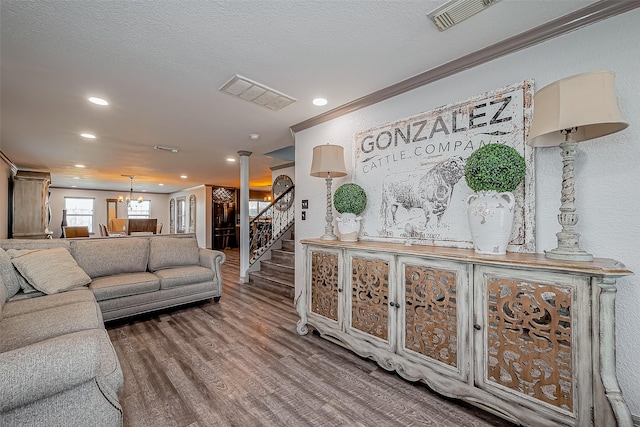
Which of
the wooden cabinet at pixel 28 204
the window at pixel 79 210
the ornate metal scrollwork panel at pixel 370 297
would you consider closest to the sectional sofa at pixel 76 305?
the ornate metal scrollwork panel at pixel 370 297

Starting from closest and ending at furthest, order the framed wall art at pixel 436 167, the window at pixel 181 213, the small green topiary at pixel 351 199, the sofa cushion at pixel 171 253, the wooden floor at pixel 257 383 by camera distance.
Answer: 1. the wooden floor at pixel 257 383
2. the framed wall art at pixel 436 167
3. the small green topiary at pixel 351 199
4. the sofa cushion at pixel 171 253
5. the window at pixel 181 213

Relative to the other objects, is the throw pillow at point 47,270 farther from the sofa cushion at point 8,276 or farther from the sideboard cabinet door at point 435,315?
the sideboard cabinet door at point 435,315

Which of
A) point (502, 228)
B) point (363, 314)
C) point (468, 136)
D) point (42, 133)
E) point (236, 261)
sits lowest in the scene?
point (236, 261)

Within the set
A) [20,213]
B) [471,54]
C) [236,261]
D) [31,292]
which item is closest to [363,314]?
[471,54]

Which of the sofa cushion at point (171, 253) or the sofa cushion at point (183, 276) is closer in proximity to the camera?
the sofa cushion at point (183, 276)

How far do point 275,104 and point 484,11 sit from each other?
2.00 metres

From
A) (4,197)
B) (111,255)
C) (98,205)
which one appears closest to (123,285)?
(111,255)

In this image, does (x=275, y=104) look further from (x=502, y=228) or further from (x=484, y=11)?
(x=502, y=228)

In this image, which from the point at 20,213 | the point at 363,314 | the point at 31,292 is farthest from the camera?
the point at 20,213

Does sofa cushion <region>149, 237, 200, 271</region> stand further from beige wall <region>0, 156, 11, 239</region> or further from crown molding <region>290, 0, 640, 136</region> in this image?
beige wall <region>0, 156, 11, 239</region>

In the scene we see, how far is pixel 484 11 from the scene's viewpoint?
1.64 m

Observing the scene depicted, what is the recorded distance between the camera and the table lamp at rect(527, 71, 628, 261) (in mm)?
1354

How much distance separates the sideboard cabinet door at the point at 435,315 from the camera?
168cm

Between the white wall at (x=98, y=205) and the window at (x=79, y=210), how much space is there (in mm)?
141
